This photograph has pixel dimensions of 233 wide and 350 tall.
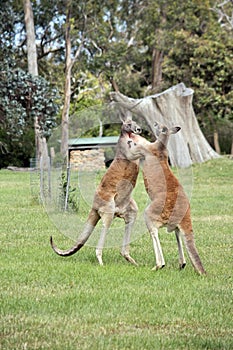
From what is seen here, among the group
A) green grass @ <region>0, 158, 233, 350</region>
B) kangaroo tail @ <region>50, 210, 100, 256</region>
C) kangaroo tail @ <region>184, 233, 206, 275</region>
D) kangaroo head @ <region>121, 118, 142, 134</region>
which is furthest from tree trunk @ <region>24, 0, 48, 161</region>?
kangaroo tail @ <region>184, 233, 206, 275</region>

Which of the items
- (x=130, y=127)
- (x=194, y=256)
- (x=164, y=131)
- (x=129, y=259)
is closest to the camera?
(x=194, y=256)

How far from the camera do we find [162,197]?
904 centimetres

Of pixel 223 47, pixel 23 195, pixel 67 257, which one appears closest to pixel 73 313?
pixel 67 257

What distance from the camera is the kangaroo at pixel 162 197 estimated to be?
8.98 meters

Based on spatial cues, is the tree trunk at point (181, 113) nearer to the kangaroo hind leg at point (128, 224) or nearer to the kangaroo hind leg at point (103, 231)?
the kangaroo hind leg at point (128, 224)

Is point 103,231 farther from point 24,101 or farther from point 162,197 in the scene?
point 24,101

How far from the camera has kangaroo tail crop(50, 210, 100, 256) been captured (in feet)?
31.4

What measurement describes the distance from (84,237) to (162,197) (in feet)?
3.98

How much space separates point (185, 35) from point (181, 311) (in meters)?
35.0

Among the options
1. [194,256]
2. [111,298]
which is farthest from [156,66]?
[111,298]

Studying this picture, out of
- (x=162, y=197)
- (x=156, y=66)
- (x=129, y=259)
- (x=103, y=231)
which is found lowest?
(x=129, y=259)

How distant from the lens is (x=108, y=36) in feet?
141

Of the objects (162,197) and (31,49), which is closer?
(162,197)

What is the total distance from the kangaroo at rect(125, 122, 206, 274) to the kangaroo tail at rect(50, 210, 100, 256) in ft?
2.84
